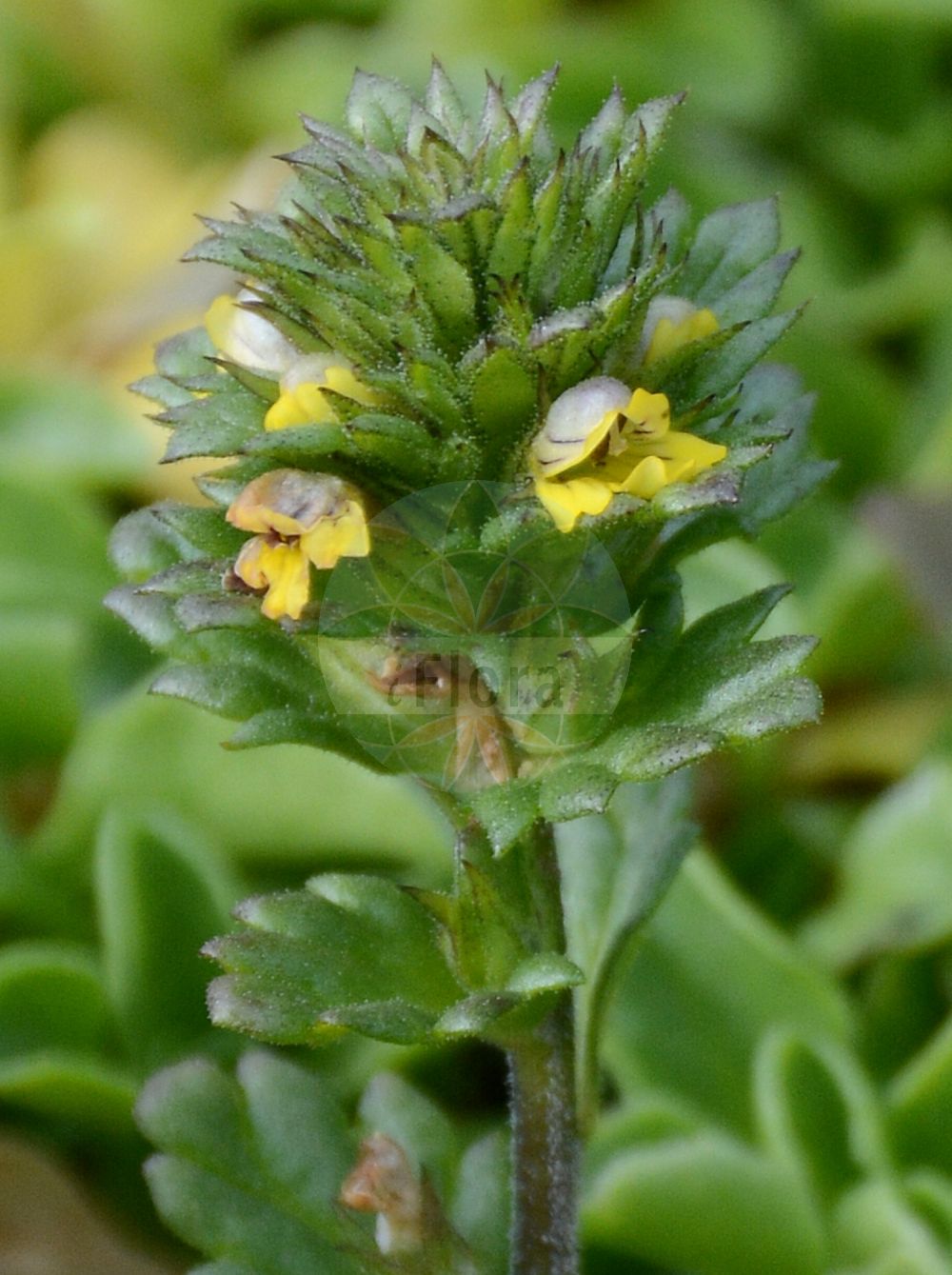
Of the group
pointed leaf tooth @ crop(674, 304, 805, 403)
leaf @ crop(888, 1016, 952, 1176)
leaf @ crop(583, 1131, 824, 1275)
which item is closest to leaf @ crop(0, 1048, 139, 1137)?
leaf @ crop(583, 1131, 824, 1275)

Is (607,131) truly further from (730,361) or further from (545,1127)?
(545,1127)

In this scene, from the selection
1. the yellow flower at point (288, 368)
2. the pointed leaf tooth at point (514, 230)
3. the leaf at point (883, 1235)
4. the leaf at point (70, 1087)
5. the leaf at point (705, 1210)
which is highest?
→ the pointed leaf tooth at point (514, 230)

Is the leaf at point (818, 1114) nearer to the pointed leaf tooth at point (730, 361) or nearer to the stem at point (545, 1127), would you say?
the stem at point (545, 1127)

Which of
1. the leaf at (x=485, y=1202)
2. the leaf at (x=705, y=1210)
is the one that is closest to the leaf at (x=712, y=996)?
the leaf at (x=705, y=1210)

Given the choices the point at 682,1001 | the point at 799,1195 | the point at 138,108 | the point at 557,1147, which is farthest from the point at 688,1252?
the point at 138,108

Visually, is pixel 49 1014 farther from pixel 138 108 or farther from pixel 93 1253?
pixel 138 108

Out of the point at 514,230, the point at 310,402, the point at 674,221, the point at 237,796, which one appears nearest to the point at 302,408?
the point at 310,402

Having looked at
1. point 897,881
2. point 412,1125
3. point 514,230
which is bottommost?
point 897,881
